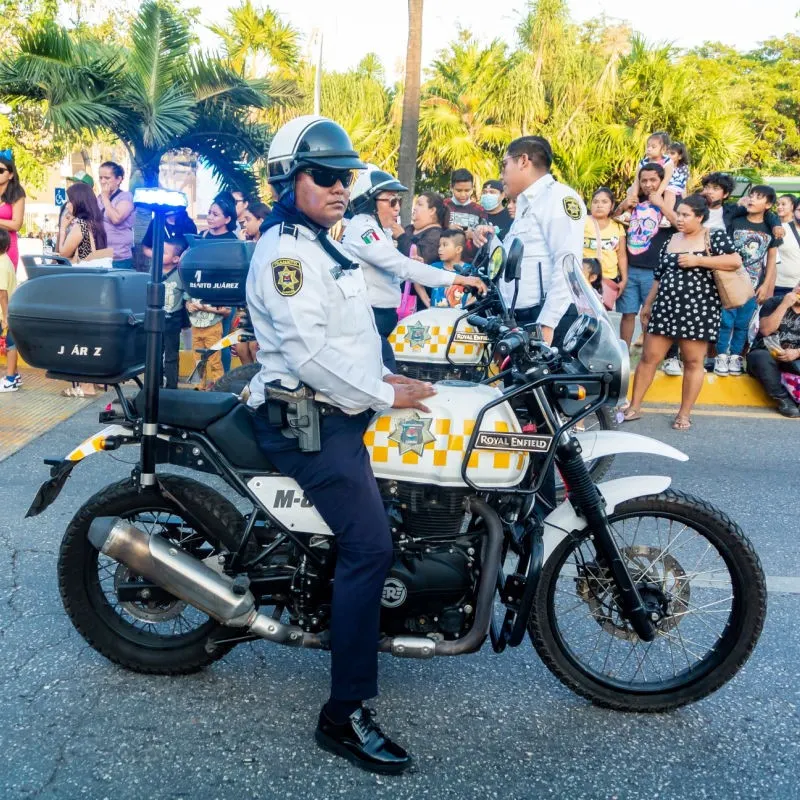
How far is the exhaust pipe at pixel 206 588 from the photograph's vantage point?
2.91 meters

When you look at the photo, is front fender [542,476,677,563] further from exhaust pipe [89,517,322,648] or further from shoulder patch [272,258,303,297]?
shoulder patch [272,258,303,297]

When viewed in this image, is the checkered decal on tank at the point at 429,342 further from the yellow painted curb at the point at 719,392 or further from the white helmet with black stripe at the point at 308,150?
the yellow painted curb at the point at 719,392

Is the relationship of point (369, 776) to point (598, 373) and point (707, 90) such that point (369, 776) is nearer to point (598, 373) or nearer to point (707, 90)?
point (598, 373)

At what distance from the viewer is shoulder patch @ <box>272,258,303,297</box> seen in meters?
2.70

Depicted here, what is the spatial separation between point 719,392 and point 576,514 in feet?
19.1

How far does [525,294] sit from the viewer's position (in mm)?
5406

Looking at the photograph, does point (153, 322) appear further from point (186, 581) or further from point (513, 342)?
point (513, 342)

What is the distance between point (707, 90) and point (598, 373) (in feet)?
74.2

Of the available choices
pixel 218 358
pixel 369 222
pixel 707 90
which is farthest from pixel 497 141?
pixel 369 222

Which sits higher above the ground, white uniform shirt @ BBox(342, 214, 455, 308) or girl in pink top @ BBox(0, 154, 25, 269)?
girl in pink top @ BBox(0, 154, 25, 269)

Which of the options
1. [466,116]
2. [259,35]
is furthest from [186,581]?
[259,35]

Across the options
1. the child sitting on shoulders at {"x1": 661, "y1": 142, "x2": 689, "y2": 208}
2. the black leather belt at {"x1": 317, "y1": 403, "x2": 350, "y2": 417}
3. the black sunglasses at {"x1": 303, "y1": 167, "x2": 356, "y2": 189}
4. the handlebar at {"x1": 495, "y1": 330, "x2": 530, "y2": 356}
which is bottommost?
the black leather belt at {"x1": 317, "y1": 403, "x2": 350, "y2": 417}

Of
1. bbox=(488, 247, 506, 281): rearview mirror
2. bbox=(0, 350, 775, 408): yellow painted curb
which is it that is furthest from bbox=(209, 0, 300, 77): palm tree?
Answer: bbox=(488, 247, 506, 281): rearview mirror

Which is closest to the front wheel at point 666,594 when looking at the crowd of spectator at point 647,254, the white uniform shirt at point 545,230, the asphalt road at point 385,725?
the asphalt road at point 385,725
